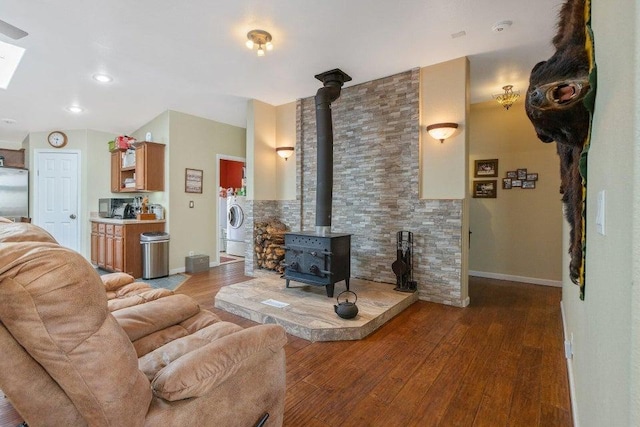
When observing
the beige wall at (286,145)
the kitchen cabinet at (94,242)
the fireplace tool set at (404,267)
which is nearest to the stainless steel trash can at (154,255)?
the kitchen cabinet at (94,242)

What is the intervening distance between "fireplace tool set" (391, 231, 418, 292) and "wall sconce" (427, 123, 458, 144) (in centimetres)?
117

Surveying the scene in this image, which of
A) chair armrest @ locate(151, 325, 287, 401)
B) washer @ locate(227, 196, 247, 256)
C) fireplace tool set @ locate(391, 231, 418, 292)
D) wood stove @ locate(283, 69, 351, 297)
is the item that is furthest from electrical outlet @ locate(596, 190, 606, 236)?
washer @ locate(227, 196, 247, 256)

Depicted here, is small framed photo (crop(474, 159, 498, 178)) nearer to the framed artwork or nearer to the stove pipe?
the stove pipe

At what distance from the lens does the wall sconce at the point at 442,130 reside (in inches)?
135

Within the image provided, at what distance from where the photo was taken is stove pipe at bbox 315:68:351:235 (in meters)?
3.68

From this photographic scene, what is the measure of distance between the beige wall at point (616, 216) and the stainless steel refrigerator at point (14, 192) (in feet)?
25.9

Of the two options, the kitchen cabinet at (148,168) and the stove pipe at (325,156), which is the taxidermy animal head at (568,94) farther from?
the kitchen cabinet at (148,168)

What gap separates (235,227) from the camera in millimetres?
6715

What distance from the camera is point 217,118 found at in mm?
5516

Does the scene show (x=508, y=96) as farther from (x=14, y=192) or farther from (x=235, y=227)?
(x=14, y=192)

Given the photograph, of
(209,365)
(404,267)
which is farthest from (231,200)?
(209,365)

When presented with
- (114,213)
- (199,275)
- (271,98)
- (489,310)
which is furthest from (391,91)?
(114,213)

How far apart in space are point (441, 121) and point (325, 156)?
1420 mm

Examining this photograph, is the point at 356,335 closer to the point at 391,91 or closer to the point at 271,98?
the point at 391,91
